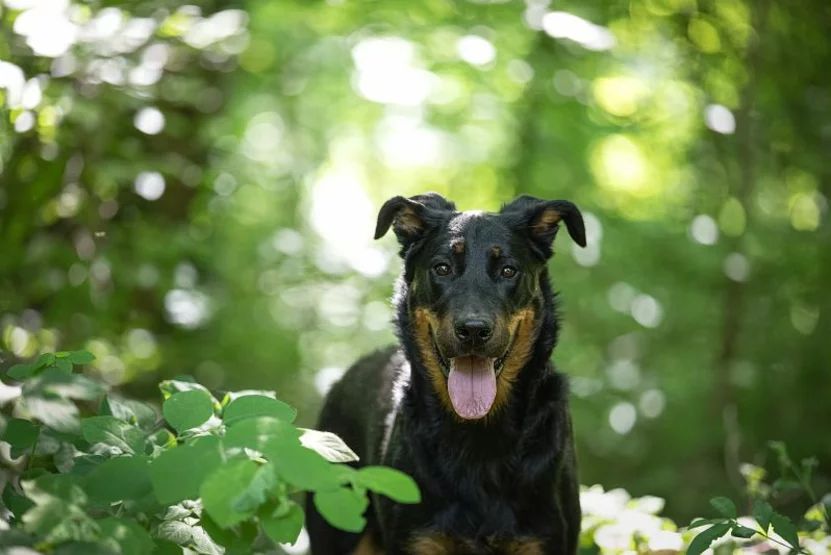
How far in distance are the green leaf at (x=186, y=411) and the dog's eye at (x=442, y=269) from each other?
1678 millimetres

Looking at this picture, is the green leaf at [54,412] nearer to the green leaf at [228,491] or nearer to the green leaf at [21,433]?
the green leaf at [228,491]

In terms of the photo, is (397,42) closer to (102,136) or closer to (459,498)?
(102,136)

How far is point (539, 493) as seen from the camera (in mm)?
4082

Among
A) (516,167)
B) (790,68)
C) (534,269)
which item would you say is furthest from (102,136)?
(790,68)

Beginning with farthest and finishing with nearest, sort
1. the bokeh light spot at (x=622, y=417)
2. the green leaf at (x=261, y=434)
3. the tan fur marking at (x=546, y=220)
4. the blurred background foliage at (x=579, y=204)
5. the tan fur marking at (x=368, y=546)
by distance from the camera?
the bokeh light spot at (x=622, y=417) < the blurred background foliage at (x=579, y=204) < the tan fur marking at (x=368, y=546) < the tan fur marking at (x=546, y=220) < the green leaf at (x=261, y=434)

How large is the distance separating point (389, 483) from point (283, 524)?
354 millimetres

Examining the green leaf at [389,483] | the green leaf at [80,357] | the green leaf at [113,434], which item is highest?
Answer: the green leaf at [389,483]

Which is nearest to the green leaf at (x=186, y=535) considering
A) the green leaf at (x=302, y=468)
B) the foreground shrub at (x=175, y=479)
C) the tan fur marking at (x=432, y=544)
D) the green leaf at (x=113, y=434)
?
the foreground shrub at (x=175, y=479)

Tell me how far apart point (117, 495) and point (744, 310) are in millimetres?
7366

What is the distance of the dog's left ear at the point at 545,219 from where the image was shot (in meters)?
4.50

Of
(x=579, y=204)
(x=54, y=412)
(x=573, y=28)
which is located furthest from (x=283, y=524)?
(x=579, y=204)

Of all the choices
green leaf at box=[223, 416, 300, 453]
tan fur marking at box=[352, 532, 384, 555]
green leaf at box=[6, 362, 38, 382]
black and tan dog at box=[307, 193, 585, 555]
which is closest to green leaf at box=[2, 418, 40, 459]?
green leaf at box=[6, 362, 38, 382]

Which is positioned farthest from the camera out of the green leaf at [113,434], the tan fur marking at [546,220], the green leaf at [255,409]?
the tan fur marking at [546,220]

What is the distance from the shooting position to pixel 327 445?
9.60ft
